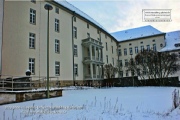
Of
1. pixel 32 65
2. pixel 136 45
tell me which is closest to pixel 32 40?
pixel 32 65

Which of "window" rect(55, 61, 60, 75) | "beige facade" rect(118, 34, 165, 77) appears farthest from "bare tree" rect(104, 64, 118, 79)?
"beige facade" rect(118, 34, 165, 77)

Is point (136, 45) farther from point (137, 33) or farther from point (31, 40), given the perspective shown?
point (31, 40)

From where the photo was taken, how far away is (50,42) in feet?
74.5

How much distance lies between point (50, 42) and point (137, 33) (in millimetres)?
29724

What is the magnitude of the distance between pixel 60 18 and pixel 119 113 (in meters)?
20.6

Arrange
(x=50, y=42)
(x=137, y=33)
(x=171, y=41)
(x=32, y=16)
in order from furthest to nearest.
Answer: (x=137, y=33)
(x=171, y=41)
(x=50, y=42)
(x=32, y=16)

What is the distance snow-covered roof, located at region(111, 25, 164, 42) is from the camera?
4378 cm

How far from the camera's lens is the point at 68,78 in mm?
25141

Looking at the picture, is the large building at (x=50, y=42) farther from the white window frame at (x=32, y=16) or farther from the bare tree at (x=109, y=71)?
the bare tree at (x=109, y=71)

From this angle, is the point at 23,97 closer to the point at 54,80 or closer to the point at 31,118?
the point at 31,118

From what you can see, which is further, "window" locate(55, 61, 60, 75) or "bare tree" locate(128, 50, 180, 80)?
"window" locate(55, 61, 60, 75)

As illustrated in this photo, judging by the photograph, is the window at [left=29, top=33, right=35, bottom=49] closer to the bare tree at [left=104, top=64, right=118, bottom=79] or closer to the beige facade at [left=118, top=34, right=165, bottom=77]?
the bare tree at [left=104, top=64, right=118, bottom=79]

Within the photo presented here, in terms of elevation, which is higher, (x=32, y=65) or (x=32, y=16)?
(x=32, y=16)

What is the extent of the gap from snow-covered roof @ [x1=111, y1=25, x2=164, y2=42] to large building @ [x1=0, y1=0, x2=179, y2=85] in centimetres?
1059
